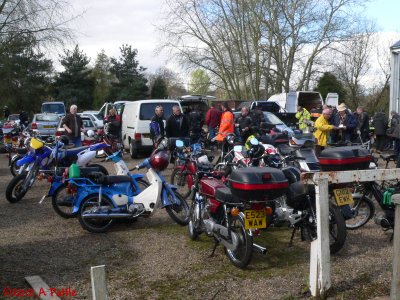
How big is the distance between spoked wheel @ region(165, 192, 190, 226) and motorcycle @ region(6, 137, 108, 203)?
7.78ft

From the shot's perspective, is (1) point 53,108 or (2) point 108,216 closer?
(2) point 108,216

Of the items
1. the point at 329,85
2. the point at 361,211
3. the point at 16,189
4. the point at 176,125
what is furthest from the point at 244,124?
the point at 329,85

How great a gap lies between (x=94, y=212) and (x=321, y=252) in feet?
10.9

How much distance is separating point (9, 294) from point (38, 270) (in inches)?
27.8

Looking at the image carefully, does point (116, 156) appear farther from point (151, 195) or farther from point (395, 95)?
point (395, 95)

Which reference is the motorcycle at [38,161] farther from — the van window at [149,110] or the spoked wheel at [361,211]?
the van window at [149,110]

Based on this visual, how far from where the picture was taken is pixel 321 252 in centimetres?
440

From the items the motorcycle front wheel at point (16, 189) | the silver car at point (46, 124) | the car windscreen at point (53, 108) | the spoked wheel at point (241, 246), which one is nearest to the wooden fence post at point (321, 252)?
the spoked wheel at point (241, 246)

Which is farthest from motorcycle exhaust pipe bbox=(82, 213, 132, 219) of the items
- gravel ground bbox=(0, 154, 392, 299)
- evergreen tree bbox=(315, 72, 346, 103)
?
evergreen tree bbox=(315, 72, 346, 103)

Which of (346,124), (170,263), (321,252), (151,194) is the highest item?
(346,124)

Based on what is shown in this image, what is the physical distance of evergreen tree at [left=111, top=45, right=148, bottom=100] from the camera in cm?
5209

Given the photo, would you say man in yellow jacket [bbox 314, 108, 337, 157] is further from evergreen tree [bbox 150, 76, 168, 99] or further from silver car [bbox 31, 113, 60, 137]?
evergreen tree [bbox 150, 76, 168, 99]

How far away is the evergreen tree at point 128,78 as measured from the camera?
171 feet

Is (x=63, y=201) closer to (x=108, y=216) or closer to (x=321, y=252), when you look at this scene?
(x=108, y=216)
